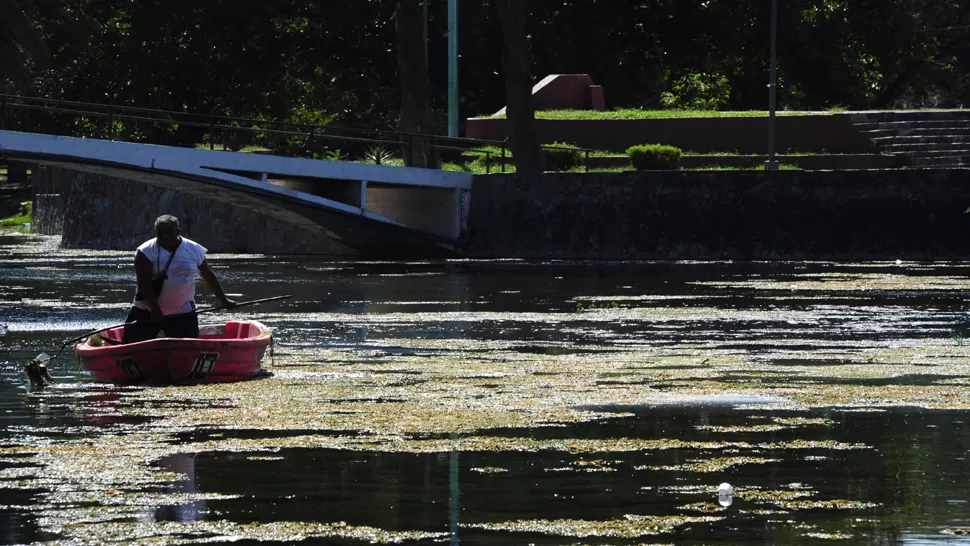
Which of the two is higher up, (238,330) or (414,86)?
(414,86)

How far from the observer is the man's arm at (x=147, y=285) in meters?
17.9

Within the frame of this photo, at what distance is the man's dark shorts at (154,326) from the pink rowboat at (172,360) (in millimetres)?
403

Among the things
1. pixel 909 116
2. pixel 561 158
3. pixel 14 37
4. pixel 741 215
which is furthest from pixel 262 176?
pixel 909 116

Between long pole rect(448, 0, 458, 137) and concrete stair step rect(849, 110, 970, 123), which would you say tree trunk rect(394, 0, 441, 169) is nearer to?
long pole rect(448, 0, 458, 137)

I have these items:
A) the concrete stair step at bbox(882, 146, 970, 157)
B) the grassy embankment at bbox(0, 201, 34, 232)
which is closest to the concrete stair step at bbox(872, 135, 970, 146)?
the concrete stair step at bbox(882, 146, 970, 157)

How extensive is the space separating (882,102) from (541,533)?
71132 millimetres

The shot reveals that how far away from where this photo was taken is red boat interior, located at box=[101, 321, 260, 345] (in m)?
19.1

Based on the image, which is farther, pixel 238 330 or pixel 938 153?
pixel 938 153

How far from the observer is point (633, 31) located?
214 ft

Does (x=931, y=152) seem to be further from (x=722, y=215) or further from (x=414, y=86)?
(x=414, y=86)

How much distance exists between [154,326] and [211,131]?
27.7 m

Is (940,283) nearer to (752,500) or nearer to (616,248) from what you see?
(616,248)

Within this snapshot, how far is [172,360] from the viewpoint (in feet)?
56.5

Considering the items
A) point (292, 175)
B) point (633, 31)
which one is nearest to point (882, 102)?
point (633, 31)
